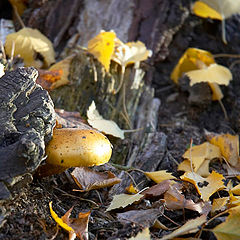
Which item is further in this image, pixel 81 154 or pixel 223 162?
pixel 223 162

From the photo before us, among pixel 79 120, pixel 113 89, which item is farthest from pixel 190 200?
pixel 113 89

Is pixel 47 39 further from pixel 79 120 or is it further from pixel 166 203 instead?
pixel 166 203

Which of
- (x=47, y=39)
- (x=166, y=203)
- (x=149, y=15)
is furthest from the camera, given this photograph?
(x=149, y=15)

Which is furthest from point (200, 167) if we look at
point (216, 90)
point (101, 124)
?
point (216, 90)

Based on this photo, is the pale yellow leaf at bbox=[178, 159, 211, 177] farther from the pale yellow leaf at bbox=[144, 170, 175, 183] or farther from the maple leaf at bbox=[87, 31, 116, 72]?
the maple leaf at bbox=[87, 31, 116, 72]

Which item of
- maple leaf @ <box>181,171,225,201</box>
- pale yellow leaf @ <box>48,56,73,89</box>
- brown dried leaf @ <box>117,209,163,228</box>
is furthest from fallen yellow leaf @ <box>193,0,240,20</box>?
brown dried leaf @ <box>117,209,163,228</box>
